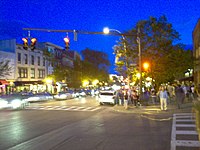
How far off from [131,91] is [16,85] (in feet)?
89.1

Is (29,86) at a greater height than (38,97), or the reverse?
(29,86)

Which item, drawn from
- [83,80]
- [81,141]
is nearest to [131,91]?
[81,141]

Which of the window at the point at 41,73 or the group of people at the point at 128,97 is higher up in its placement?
the window at the point at 41,73

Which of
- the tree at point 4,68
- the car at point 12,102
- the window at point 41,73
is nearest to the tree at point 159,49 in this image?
the car at point 12,102

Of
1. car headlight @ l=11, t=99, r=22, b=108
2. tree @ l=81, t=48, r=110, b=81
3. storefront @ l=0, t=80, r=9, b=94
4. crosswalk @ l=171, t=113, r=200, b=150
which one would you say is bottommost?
crosswalk @ l=171, t=113, r=200, b=150

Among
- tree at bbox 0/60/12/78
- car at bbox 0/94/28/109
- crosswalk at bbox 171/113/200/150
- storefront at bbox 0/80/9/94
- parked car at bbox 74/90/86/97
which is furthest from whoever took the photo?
parked car at bbox 74/90/86/97

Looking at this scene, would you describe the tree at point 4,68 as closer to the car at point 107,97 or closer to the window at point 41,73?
the window at point 41,73

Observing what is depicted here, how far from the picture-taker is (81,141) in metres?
10.8

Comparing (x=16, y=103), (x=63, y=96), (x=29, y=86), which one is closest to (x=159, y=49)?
(x=16, y=103)

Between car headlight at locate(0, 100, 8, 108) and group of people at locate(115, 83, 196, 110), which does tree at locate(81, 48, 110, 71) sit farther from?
car headlight at locate(0, 100, 8, 108)

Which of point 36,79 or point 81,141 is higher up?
point 36,79

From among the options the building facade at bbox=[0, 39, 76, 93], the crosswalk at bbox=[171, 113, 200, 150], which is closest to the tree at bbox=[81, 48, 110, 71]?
the building facade at bbox=[0, 39, 76, 93]

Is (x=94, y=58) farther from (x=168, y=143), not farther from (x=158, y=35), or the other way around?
(x=168, y=143)

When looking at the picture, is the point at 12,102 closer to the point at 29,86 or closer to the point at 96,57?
the point at 29,86
